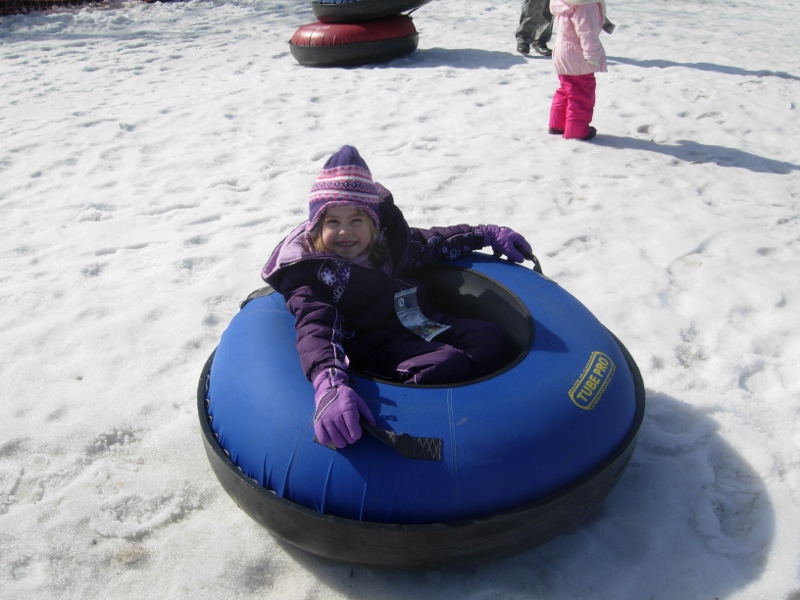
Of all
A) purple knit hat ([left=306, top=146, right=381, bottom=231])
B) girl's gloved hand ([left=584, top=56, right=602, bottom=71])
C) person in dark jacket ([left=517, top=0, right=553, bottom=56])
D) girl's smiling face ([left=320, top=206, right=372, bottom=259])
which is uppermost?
purple knit hat ([left=306, top=146, right=381, bottom=231])

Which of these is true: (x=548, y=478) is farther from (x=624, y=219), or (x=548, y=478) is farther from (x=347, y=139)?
(x=347, y=139)

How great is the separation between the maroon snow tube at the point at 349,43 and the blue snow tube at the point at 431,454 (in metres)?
6.36

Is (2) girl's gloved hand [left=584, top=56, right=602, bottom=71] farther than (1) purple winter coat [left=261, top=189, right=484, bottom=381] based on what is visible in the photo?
Yes

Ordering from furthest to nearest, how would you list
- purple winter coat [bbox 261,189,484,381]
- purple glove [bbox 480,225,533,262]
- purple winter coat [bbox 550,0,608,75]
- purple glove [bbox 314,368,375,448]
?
purple winter coat [bbox 550,0,608,75] → purple glove [bbox 480,225,533,262] → purple winter coat [bbox 261,189,484,381] → purple glove [bbox 314,368,375,448]

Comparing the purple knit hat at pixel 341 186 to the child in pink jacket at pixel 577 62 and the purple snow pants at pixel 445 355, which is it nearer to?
the purple snow pants at pixel 445 355

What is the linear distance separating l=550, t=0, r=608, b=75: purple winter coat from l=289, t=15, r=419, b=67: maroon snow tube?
284 cm

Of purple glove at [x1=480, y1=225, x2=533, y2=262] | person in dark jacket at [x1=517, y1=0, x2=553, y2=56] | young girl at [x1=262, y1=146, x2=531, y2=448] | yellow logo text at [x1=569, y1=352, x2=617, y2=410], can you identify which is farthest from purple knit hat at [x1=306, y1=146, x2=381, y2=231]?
person in dark jacket at [x1=517, y1=0, x2=553, y2=56]

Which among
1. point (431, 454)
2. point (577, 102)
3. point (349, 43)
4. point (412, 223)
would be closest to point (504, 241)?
point (431, 454)

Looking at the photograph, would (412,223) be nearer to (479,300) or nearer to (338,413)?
(479,300)

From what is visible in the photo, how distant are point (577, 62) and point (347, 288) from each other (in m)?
3.92

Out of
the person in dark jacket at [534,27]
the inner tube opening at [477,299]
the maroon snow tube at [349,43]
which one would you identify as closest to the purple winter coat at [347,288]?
the inner tube opening at [477,299]

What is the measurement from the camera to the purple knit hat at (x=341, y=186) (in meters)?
2.56

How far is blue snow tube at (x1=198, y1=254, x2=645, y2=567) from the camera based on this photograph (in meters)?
1.98

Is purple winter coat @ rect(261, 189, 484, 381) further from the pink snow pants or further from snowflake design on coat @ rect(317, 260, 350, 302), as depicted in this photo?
the pink snow pants
